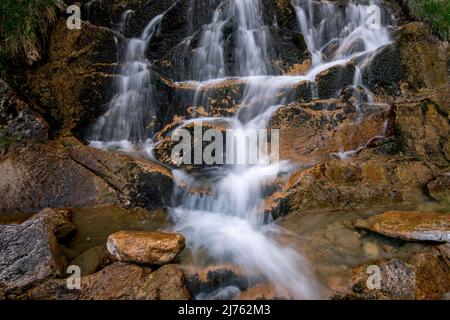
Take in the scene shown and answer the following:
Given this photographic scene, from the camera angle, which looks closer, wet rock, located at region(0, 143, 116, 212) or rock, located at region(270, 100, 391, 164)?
wet rock, located at region(0, 143, 116, 212)

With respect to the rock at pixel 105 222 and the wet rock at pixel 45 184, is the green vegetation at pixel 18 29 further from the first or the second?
the rock at pixel 105 222

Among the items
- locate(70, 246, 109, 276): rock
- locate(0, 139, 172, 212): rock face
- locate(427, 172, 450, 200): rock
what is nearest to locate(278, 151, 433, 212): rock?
locate(427, 172, 450, 200): rock

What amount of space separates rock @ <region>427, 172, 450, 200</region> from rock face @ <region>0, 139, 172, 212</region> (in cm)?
412

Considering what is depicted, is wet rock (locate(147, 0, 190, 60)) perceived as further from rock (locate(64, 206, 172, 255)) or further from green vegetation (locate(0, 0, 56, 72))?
rock (locate(64, 206, 172, 255))

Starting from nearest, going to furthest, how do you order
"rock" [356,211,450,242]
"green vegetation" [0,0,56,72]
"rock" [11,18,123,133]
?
"rock" [356,211,450,242] → "green vegetation" [0,0,56,72] → "rock" [11,18,123,133]

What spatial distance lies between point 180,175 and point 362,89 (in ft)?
12.6

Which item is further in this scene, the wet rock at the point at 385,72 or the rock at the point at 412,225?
the wet rock at the point at 385,72

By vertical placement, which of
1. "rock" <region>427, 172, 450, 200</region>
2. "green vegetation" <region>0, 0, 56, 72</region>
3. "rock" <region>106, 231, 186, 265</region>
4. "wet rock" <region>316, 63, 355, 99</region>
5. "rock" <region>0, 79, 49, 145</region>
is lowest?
"rock" <region>106, 231, 186, 265</region>

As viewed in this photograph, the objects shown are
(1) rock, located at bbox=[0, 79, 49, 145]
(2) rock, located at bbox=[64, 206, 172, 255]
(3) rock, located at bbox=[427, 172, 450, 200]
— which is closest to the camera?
(2) rock, located at bbox=[64, 206, 172, 255]

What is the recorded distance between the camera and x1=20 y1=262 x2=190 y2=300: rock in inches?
143

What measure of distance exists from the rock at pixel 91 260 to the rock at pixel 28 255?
0.20m

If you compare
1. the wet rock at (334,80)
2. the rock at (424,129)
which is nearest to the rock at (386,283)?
the rock at (424,129)

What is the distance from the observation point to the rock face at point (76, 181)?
5.35m

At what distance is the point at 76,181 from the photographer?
17.9 feet
